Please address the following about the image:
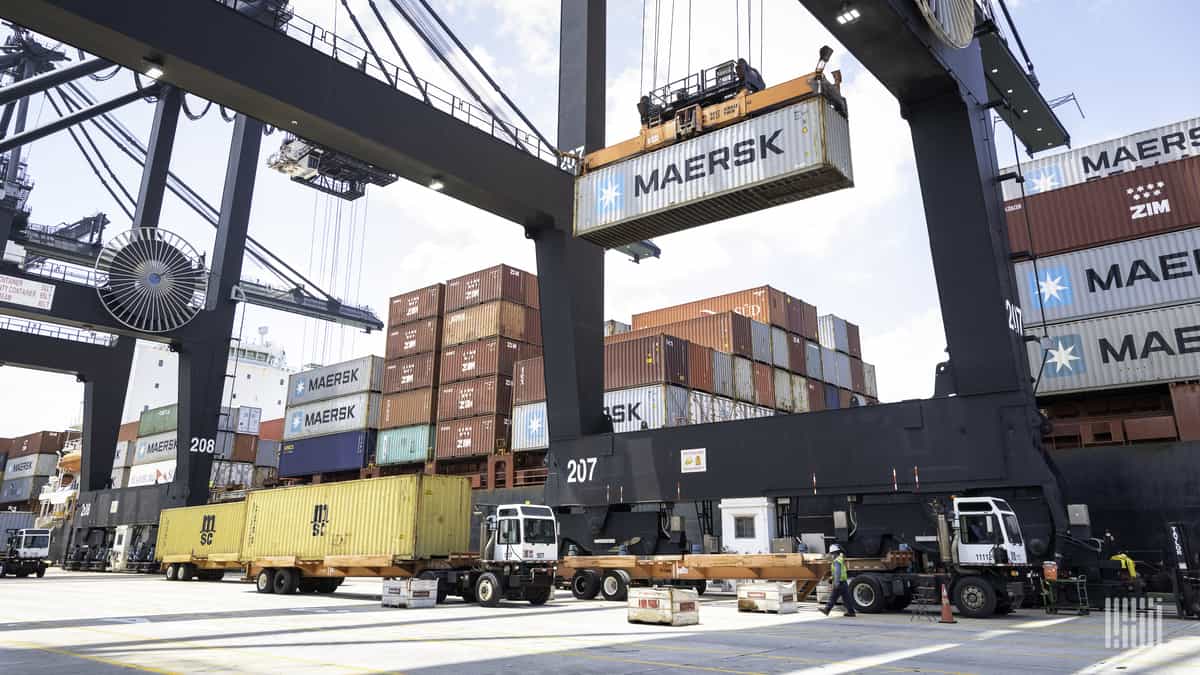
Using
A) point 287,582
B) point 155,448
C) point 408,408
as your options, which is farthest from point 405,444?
point 155,448

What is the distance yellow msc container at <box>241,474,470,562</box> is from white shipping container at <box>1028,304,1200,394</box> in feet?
53.0

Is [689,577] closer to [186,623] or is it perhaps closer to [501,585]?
[501,585]

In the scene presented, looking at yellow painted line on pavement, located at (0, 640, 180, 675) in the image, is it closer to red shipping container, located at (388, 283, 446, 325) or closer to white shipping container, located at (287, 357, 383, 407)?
red shipping container, located at (388, 283, 446, 325)

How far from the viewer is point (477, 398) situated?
35.1 metres

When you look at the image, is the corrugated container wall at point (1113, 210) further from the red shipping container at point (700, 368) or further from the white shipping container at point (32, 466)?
the white shipping container at point (32, 466)

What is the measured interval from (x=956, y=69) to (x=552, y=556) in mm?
15496

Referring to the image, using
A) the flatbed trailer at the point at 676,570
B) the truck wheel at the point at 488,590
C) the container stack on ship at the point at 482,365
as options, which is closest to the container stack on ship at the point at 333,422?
the container stack on ship at the point at 482,365

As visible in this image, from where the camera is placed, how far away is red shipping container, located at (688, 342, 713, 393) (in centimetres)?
3070

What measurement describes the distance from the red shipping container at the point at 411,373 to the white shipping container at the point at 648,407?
1119 cm

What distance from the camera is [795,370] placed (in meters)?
37.2

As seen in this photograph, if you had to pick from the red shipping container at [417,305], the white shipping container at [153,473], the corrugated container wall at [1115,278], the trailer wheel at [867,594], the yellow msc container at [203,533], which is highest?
the red shipping container at [417,305]

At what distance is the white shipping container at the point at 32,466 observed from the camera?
6427 centimetres

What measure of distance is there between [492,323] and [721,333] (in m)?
11.1

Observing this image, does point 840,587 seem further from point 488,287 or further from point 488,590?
point 488,287
